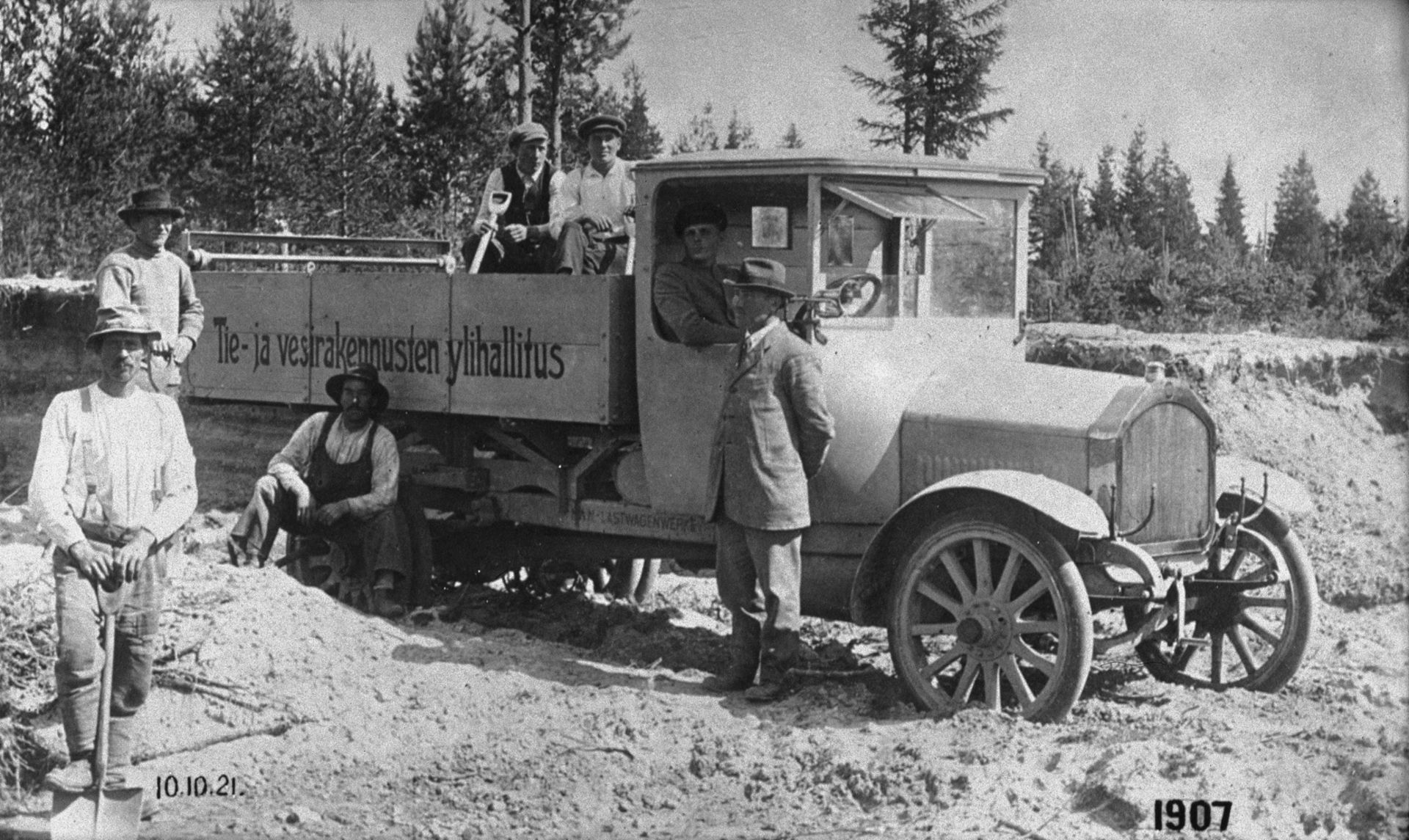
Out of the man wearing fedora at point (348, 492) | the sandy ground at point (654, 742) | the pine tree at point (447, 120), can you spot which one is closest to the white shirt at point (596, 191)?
the man wearing fedora at point (348, 492)

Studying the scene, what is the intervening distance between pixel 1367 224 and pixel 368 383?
76.8 ft

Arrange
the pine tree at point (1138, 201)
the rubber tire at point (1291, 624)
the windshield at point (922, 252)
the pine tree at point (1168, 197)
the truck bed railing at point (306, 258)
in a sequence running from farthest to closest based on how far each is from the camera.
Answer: the pine tree at point (1138, 201), the pine tree at point (1168, 197), the truck bed railing at point (306, 258), the windshield at point (922, 252), the rubber tire at point (1291, 624)

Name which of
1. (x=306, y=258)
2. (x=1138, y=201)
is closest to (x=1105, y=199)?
(x=1138, y=201)

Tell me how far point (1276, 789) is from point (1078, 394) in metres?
1.83

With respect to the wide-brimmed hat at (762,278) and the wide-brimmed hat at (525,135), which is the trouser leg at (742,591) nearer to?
the wide-brimmed hat at (762,278)

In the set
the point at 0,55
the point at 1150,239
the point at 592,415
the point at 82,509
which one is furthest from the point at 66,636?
the point at 1150,239

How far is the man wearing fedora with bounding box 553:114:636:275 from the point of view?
8008 mm

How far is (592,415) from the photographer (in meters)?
7.25

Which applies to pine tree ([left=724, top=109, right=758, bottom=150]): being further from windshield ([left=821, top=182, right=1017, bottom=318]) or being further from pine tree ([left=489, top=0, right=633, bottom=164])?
windshield ([left=821, top=182, right=1017, bottom=318])

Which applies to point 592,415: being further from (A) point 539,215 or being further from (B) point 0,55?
(B) point 0,55

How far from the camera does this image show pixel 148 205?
24.9ft

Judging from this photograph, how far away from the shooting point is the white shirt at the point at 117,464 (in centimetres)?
486

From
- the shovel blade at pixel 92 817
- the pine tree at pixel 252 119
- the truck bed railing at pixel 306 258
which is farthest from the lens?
the pine tree at pixel 252 119

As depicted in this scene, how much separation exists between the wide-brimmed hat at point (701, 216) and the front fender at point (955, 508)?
1.61 m
